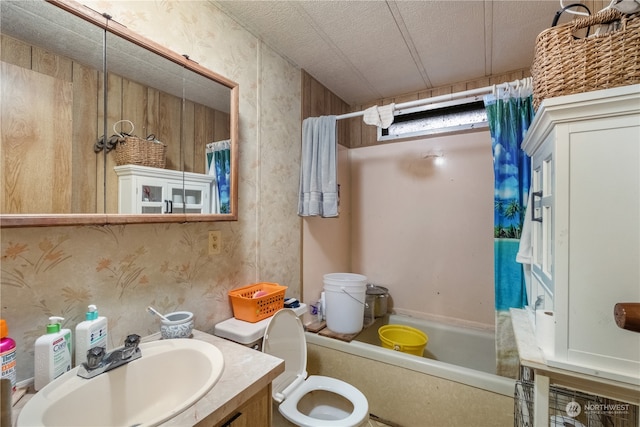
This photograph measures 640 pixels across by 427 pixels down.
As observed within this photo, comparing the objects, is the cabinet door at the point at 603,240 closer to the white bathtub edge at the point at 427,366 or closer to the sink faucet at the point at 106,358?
the white bathtub edge at the point at 427,366

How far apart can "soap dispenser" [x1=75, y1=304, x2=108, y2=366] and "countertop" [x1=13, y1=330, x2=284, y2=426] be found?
14cm

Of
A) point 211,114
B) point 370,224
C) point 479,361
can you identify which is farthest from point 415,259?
point 211,114

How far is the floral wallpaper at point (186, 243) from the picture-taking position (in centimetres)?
88

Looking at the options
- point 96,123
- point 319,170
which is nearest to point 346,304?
point 319,170

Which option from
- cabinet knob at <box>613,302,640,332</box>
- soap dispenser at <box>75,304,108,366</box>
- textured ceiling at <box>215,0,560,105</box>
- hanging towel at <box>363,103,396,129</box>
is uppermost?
textured ceiling at <box>215,0,560,105</box>

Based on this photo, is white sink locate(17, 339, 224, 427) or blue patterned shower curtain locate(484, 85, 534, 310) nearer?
white sink locate(17, 339, 224, 427)

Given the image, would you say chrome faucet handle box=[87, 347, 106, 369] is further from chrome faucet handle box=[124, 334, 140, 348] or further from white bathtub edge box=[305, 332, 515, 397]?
white bathtub edge box=[305, 332, 515, 397]

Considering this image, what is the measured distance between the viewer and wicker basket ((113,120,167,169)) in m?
1.02

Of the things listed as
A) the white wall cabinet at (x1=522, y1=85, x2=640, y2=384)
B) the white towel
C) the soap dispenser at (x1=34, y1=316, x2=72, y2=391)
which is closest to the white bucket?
the white towel

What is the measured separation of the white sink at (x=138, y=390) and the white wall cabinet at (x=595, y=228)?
1.12m

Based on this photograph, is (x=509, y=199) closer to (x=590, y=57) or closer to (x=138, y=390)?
(x=590, y=57)

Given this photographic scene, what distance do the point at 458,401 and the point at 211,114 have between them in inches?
77.7

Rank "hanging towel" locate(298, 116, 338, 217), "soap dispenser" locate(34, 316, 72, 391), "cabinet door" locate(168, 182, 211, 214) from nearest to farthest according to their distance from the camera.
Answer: "soap dispenser" locate(34, 316, 72, 391) < "cabinet door" locate(168, 182, 211, 214) < "hanging towel" locate(298, 116, 338, 217)

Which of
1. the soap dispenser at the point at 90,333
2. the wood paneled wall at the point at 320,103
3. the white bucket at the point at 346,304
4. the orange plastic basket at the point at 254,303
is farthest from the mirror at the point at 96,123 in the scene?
the white bucket at the point at 346,304
